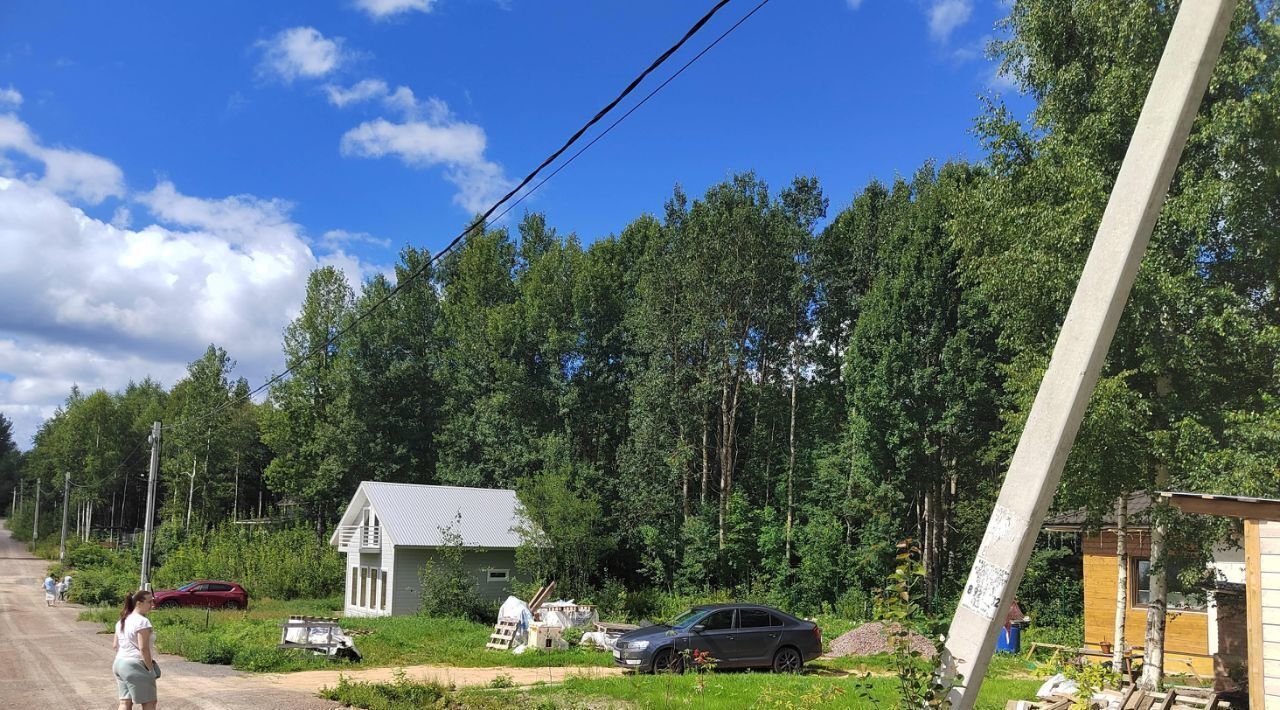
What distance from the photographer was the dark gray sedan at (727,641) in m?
17.0

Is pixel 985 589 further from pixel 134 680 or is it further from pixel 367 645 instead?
pixel 367 645

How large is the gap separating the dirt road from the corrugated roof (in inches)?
382

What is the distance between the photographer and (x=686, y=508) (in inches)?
1460

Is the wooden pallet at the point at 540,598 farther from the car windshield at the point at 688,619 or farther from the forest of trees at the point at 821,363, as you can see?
the car windshield at the point at 688,619

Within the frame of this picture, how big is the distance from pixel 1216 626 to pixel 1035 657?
489 cm

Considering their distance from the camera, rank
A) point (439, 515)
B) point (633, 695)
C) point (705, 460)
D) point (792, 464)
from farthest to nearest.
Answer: point (705, 460) → point (792, 464) → point (439, 515) → point (633, 695)

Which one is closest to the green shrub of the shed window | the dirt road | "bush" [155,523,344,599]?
the dirt road

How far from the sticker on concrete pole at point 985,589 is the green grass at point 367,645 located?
1596cm

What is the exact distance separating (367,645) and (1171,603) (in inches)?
784

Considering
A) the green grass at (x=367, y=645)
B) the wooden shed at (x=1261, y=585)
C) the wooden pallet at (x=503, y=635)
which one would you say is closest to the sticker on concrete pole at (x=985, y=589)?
the wooden shed at (x=1261, y=585)

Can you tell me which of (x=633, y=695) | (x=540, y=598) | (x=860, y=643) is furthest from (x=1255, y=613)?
(x=540, y=598)

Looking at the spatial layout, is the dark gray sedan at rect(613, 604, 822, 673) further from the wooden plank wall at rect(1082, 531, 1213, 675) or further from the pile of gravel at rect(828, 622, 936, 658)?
the wooden plank wall at rect(1082, 531, 1213, 675)

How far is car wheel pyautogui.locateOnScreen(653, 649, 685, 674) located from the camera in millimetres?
16906

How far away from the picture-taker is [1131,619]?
21328 mm
